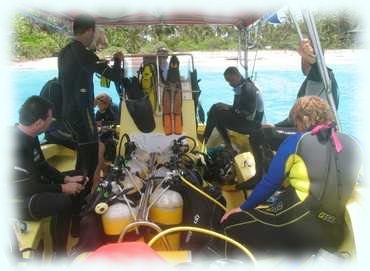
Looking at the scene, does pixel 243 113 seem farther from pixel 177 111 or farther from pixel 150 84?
pixel 150 84

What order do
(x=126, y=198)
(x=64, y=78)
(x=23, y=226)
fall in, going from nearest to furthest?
1. (x=23, y=226)
2. (x=126, y=198)
3. (x=64, y=78)

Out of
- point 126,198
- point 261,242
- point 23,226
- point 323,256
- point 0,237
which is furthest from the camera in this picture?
point 126,198

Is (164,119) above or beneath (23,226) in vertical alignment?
above

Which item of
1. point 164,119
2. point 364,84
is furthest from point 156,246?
point 164,119

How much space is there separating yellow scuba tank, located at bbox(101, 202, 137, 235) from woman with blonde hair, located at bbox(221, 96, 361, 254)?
525mm

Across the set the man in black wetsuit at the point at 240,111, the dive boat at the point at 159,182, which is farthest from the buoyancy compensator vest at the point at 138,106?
the man in black wetsuit at the point at 240,111

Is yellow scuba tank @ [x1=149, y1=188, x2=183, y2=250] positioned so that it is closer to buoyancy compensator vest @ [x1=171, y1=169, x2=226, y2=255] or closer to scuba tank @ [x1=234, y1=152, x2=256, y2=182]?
buoyancy compensator vest @ [x1=171, y1=169, x2=226, y2=255]

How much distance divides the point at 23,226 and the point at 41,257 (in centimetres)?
20

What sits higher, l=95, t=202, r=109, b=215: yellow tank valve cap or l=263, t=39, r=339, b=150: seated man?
l=263, t=39, r=339, b=150: seated man

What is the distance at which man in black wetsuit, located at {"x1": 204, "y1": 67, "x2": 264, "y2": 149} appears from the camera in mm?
Answer: 4418

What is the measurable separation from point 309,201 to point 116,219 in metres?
0.94

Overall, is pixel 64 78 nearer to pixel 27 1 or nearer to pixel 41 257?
pixel 27 1

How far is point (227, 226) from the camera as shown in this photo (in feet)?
6.57

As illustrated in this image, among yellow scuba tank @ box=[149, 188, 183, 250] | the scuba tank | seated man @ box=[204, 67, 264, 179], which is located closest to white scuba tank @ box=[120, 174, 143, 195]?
yellow scuba tank @ box=[149, 188, 183, 250]
